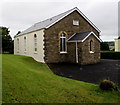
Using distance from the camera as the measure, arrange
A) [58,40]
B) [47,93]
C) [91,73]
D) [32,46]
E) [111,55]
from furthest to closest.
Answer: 1. [111,55]
2. [32,46]
3. [58,40]
4. [91,73]
5. [47,93]

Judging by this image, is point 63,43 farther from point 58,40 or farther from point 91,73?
point 91,73

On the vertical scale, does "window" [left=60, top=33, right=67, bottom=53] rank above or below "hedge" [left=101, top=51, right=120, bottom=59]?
above

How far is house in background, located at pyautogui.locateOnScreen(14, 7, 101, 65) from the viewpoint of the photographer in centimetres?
1794

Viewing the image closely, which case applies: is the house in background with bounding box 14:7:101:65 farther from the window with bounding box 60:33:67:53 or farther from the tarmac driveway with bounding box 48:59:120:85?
the tarmac driveway with bounding box 48:59:120:85

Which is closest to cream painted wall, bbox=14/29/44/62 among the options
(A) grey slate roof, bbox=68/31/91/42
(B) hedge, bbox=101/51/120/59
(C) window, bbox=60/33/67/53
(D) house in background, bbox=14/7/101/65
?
(D) house in background, bbox=14/7/101/65

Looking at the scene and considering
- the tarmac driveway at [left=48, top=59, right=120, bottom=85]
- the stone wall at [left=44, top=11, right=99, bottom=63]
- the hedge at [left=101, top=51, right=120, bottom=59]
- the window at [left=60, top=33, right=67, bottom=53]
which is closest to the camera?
the tarmac driveway at [left=48, top=59, right=120, bottom=85]

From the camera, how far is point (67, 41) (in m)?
19.9

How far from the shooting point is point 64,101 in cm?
583

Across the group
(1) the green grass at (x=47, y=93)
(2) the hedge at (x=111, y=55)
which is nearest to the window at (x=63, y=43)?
(2) the hedge at (x=111, y=55)

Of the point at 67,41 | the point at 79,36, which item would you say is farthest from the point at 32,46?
the point at 79,36

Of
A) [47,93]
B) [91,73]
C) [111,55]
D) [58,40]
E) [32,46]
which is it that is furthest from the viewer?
[111,55]

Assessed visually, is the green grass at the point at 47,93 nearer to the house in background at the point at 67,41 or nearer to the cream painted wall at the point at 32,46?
the house in background at the point at 67,41

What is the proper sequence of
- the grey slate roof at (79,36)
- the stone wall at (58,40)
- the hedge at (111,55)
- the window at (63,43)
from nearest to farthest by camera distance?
the grey slate roof at (79,36)
the stone wall at (58,40)
the window at (63,43)
the hedge at (111,55)

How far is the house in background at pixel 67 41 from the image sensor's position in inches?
706
